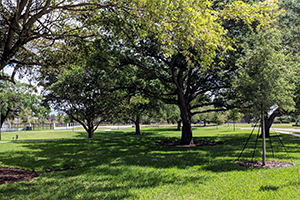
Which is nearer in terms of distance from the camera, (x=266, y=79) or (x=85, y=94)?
(x=266, y=79)

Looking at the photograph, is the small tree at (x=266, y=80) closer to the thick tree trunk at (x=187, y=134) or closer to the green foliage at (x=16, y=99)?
the thick tree trunk at (x=187, y=134)

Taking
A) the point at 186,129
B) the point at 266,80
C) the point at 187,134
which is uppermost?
the point at 266,80

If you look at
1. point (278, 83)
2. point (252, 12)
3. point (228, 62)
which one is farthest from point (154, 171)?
point (228, 62)

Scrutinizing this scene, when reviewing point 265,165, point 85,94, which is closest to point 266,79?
point 265,165

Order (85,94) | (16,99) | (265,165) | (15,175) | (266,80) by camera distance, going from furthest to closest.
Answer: (16,99) < (85,94) < (265,165) < (266,80) < (15,175)

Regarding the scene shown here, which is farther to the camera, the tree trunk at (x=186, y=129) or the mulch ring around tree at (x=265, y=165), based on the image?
the tree trunk at (x=186, y=129)

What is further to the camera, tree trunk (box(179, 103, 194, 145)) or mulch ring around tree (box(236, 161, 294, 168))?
tree trunk (box(179, 103, 194, 145))

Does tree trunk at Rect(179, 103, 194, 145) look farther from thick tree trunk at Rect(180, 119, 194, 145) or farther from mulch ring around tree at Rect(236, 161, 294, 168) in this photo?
mulch ring around tree at Rect(236, 161, 294, 168)

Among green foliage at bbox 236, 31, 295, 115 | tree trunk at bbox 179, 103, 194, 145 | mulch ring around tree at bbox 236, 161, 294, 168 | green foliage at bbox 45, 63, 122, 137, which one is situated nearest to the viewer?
green foliage at bbox 236, 31, 295, 115

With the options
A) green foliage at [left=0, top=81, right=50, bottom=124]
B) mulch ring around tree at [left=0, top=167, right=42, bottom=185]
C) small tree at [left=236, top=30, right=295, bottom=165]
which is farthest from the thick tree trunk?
green foliage at [left=0, top=81, right=50, bottom=124]

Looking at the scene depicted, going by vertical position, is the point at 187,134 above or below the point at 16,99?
below

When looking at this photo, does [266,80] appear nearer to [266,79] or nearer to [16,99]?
[266,79]

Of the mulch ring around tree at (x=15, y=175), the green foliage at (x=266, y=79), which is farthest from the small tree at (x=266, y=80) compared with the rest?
the mulch ring around tree at (x=15, y=175)

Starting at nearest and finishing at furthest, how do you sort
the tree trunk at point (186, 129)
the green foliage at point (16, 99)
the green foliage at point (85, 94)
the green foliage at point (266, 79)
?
the green foliage at point (266, 79)
the green foliage at point (85, 94)
the tree trunk at point (186, 129)
the green foliage at point (16, 99)
